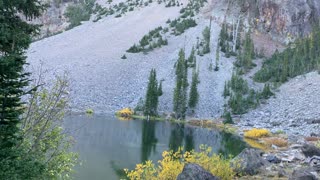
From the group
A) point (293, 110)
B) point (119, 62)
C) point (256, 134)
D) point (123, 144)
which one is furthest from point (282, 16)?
point (123, 144)

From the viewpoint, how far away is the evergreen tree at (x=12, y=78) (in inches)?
420

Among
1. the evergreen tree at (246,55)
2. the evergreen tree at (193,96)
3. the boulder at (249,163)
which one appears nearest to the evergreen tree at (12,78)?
the boulder at (249,163)

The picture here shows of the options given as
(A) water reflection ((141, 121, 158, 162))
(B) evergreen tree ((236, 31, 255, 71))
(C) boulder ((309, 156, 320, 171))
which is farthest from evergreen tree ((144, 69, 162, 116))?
(C) boulder ((309, 156, 320, 171))

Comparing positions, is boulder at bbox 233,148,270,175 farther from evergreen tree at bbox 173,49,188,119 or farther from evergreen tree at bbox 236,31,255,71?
evergreen tree at bbox 236,31,255,71

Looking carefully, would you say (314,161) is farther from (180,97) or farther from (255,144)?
(180,97)

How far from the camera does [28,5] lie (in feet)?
37.7

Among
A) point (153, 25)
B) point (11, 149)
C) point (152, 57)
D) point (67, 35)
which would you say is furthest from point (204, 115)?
point (11, 149)

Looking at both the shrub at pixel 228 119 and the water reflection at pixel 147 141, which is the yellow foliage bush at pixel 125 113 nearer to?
the water reflection at pixel 147 141

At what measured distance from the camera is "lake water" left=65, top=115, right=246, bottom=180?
1129 inches

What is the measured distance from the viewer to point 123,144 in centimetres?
4034

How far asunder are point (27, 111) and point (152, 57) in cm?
8167

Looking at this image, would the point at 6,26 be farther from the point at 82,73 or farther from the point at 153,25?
the point at 153,25

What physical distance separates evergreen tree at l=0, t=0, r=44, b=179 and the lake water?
10.5 metres

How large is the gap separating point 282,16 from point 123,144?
87.6 metres
